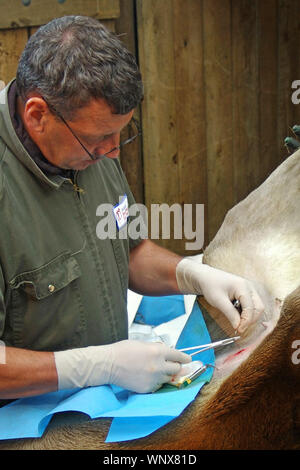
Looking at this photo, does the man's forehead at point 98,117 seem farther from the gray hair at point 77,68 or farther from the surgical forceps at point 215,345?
the surgical forceps at point 215,345

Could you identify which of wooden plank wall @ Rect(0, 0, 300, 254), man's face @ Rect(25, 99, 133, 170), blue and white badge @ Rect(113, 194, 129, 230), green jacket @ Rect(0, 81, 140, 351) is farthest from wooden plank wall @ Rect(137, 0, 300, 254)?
man's face @ Rect(25, 99, 133, 170)

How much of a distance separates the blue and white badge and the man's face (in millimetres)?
282

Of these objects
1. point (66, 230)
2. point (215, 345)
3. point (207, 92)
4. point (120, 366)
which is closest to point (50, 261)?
point (66, 230)

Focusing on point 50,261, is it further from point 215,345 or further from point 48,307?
point 215,345

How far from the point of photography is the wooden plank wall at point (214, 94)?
3.47m

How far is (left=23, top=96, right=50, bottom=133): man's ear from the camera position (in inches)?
51.8

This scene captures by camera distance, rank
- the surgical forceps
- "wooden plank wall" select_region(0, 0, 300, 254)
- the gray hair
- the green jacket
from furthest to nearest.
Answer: "wooden plank wall" select_region(0, 0, 300, 254) < the surgical forceps < the green jacket < the gray hair

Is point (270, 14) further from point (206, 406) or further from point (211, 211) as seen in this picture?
point (206, 406)

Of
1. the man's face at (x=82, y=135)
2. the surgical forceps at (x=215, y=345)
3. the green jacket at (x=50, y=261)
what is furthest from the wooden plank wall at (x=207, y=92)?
the surgical forceps at (x=215, y=345)

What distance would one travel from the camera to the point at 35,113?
135 cm

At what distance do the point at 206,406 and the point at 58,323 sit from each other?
482 mm

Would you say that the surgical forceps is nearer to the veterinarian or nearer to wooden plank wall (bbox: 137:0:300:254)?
the veterinarian

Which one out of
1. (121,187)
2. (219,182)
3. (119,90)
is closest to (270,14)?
(219,182)

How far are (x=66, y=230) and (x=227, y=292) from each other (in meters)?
0.48
